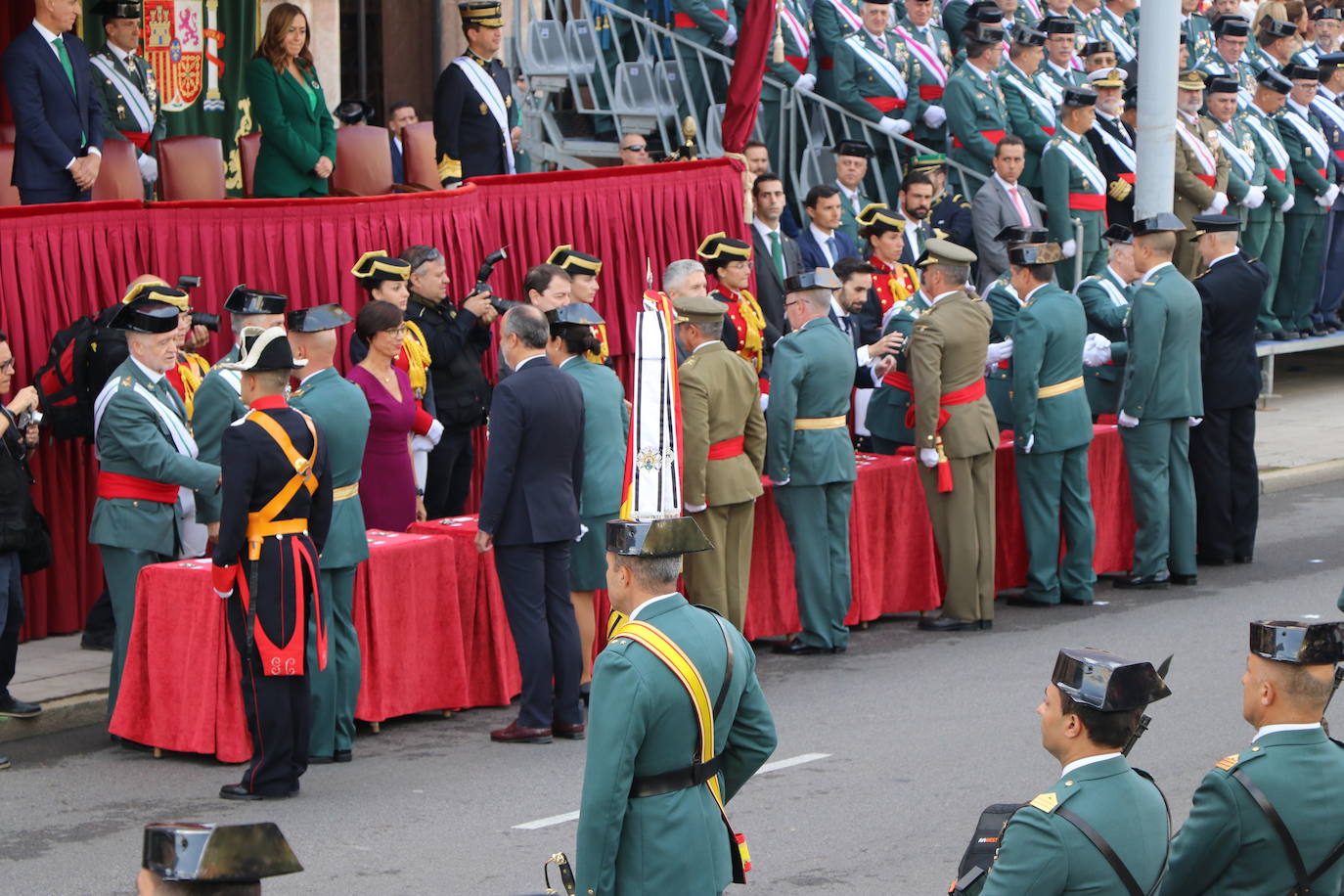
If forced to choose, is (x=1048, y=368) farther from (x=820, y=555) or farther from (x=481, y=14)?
(x=481, y=14)

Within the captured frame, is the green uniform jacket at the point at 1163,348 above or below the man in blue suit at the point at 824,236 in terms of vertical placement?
below

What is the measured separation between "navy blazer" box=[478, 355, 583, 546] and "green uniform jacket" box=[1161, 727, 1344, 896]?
4.63 metres

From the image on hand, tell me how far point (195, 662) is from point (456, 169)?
4711 mm

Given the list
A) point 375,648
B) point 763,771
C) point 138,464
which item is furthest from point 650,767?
point 138,464

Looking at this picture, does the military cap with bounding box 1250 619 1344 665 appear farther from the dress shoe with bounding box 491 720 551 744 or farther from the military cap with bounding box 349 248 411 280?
the military cap with bounding box 349 248 411 280

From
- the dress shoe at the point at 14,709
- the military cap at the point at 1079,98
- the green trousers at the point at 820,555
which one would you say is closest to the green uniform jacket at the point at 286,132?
the green trousers at the point at 820,555

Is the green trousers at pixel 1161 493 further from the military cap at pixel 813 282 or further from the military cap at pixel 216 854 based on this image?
the military cap at pixel 216 854

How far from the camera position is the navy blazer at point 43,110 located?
10.5 metres

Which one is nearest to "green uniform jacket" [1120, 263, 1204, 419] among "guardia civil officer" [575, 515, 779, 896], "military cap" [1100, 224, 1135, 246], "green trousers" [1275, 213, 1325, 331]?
"military cap" [1100, 224, 1135, 246]

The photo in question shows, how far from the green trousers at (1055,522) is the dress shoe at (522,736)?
12.6 feet

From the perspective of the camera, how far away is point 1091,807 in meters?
4.30

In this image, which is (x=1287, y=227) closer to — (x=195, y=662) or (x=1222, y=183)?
(x=1222, y=183)

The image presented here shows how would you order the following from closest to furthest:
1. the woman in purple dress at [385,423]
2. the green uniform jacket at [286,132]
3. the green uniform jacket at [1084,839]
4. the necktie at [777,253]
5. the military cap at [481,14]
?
the green uniform jacket at [1084,839] < the woman in purple dress at [385,423] < the green uniform jacket at [286,132] < the military cap at [481,14] < the necktie at [777,253]

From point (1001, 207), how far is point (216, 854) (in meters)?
12.1
